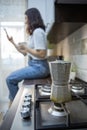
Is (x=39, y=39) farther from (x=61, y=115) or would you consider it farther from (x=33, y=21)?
(x=61, y=115)

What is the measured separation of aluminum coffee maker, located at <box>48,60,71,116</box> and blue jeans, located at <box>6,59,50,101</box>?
0.79 metres

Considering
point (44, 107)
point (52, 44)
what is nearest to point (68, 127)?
point (44, 107)

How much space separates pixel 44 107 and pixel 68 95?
0.32 ft

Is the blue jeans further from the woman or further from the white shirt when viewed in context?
the white shirt

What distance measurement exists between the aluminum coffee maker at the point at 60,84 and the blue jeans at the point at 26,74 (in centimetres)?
79

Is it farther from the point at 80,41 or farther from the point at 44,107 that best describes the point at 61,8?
the point at 80,41

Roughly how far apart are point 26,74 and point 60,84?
800mm

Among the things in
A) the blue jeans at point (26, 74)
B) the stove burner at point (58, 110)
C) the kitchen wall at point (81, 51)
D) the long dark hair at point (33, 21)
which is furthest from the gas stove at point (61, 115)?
the long dark hair at point (33, 21)

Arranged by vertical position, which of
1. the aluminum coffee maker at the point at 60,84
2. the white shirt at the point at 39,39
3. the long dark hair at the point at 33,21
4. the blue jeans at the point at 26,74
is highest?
the long dark hair at the point at 33,21

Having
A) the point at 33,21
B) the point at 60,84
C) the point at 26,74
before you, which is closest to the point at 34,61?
the point at 26,74

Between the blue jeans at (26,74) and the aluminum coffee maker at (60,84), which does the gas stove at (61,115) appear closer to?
the aluminum coffee maker at (60,84)

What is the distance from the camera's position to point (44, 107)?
64 cm

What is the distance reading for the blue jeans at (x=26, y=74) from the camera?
1.38 metres

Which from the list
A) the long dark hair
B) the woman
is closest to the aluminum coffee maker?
the woman
